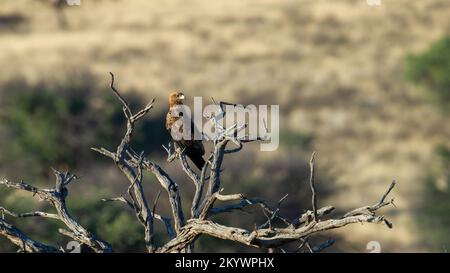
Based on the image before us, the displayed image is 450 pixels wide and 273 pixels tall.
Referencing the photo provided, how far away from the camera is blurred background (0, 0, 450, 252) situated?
1958 cm

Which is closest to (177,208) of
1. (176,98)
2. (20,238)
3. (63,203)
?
(63,203)

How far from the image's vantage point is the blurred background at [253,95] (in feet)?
64.2

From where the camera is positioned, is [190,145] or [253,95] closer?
[190,145]

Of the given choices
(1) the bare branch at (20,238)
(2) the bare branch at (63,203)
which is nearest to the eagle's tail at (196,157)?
(2) the bare branch at (63,203)

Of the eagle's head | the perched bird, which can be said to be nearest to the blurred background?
the eagle's head

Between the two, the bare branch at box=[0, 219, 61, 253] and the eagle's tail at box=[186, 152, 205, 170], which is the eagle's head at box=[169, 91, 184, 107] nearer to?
the eagle's tail at box=[186, 152, 205, 170]

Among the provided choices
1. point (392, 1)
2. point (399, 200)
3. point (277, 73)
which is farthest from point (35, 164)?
point (392, 1)

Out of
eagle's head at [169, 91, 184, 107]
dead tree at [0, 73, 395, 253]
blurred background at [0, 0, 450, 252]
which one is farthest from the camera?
blurred background at [0, 0, 450, 252]

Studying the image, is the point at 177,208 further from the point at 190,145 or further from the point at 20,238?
the point at 190,145

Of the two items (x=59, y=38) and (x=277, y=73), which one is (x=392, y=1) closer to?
(x=277, y=73)

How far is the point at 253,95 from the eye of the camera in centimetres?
3030

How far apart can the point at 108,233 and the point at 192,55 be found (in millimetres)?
17693
